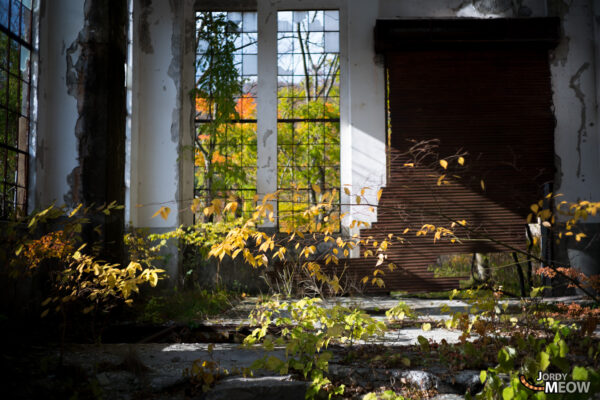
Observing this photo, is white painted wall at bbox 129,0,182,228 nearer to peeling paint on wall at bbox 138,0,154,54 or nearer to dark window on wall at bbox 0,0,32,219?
peeling paint on wall at bbox 138,0,154,54

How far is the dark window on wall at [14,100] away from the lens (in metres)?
5.21

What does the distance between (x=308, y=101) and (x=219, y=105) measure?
70.6 inches

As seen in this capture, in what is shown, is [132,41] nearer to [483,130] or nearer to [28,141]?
[28,141]

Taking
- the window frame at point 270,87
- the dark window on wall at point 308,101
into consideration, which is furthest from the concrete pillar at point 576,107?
the dark window on wall at point 308,101

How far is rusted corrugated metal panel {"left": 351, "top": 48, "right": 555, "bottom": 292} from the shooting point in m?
8.66

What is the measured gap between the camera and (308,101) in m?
9.67

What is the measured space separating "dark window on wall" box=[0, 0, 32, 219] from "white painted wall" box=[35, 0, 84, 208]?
15 cm

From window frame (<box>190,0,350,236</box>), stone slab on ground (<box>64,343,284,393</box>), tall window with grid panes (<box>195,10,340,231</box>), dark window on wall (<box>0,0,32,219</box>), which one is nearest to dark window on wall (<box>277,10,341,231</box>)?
tall window with grid panes (<box>195,10,340,231</box>)

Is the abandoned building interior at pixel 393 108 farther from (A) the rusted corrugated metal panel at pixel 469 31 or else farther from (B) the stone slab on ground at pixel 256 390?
(B) the stone slab on ground at pixel 256 390

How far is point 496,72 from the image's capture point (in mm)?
8828

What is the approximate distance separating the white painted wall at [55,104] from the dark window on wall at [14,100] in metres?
0.15

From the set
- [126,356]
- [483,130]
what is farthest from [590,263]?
[126,356]

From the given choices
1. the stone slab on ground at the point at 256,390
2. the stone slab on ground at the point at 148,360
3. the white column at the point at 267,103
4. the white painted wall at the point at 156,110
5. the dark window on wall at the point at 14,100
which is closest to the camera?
the stone slab on ground at the point at 256,390

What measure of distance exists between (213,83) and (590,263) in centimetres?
731
